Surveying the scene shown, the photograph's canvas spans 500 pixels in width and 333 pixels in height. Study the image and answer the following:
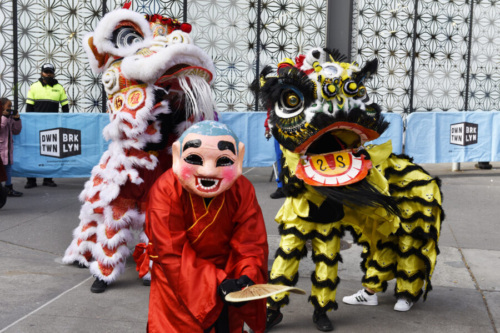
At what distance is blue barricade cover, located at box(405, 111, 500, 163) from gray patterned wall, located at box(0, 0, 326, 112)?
7.84ft

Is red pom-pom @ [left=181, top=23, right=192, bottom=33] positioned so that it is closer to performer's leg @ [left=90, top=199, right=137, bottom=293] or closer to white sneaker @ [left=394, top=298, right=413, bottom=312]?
performer's leg @ [left=90, top=199, right=137, bottom=293]

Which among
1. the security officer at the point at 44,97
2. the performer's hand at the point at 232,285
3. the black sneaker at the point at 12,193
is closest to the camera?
the performer's hand at the point at 232,285

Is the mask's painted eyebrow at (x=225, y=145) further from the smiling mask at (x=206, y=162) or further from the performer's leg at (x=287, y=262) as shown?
the performer's leg at (x=287, y=262)

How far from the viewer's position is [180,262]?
277cm

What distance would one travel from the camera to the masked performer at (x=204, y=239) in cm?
273

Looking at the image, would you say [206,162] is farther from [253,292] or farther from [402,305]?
[402,305]

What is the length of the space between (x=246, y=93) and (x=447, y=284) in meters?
6.56

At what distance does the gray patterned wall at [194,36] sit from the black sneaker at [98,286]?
6.29 m

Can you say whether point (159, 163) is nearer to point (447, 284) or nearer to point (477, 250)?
point (447, 284)

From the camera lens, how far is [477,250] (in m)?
5.73

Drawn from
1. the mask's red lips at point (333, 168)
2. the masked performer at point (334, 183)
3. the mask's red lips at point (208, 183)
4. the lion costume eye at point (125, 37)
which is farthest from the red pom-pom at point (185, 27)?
the mask's red lips at point (208, 183)

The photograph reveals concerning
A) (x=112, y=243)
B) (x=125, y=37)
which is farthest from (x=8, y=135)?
(x=112, y=243)

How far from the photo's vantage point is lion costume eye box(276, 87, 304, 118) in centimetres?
356

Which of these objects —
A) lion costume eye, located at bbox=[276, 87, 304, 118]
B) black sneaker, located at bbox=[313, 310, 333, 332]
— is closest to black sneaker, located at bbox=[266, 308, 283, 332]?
black sneaker, located at bbox=[313, 310, 333, 332]
